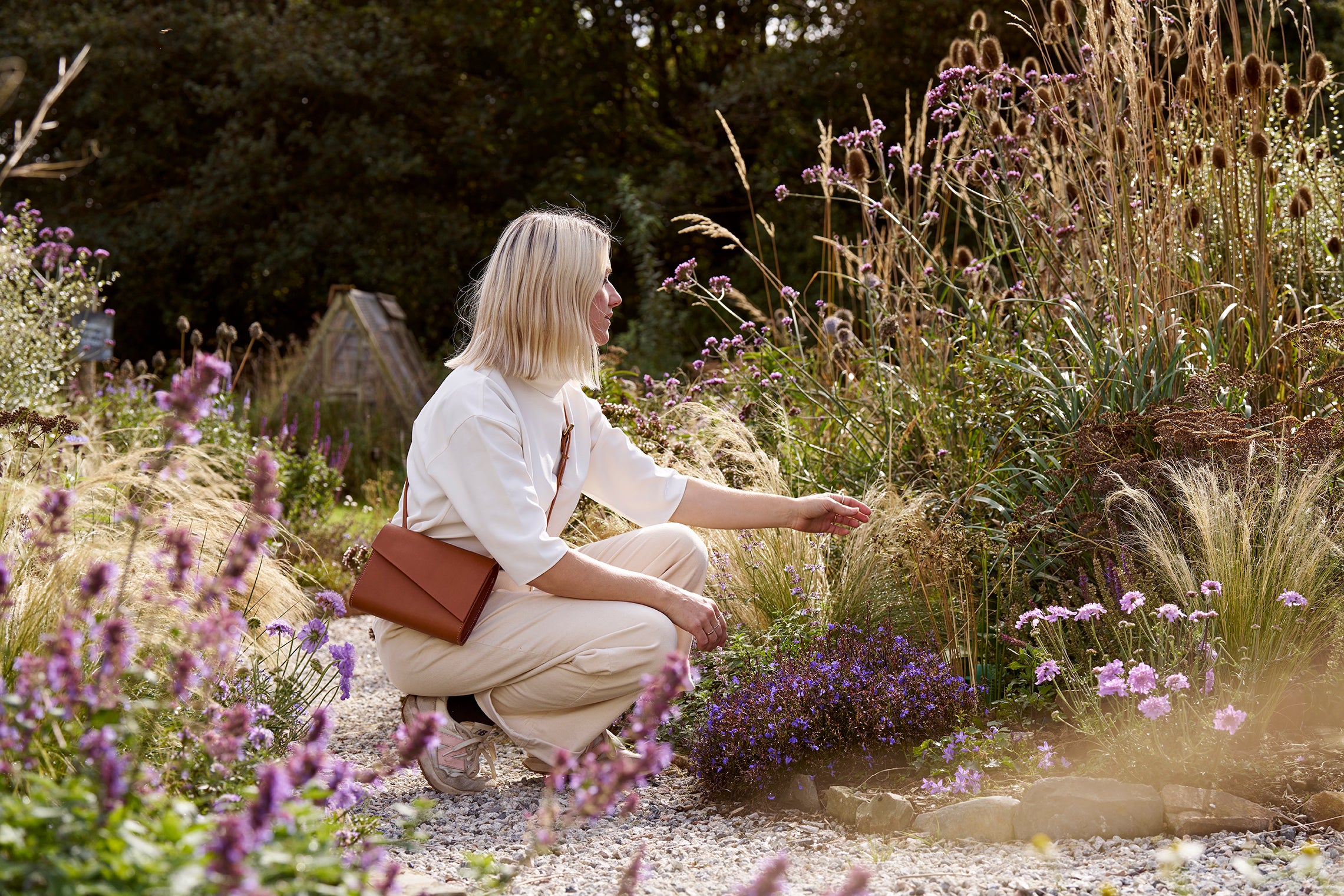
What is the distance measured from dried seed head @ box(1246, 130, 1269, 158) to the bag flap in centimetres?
253

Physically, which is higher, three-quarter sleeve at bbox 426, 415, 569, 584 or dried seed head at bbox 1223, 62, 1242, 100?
dried seed head at bbox 1223, 62, 1242, 100

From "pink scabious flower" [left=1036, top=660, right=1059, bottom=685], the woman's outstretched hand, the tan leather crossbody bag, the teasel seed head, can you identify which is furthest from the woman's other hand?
the teasel seed head

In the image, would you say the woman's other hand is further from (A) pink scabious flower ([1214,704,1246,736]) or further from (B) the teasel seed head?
(B) the teasel seed head

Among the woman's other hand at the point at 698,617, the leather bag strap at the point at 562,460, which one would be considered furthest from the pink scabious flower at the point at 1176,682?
the leather bag strap at the point at 562,460

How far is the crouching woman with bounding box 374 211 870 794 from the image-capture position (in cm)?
267

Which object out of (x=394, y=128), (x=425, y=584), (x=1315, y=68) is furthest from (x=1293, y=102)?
(x=394, y=128)

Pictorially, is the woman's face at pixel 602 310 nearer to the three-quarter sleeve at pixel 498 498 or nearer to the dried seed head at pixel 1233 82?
the three-quarter sleeve at pixel 498 498

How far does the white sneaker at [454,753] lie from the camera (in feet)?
9.25

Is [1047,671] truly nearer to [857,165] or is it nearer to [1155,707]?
[1155,707]

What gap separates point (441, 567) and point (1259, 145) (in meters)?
2.65

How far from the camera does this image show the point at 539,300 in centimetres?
280

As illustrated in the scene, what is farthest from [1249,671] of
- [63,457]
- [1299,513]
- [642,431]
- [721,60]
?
[721,60]

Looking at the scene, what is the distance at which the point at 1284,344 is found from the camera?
3.55 metres

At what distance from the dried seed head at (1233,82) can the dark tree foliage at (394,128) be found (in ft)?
24.5
